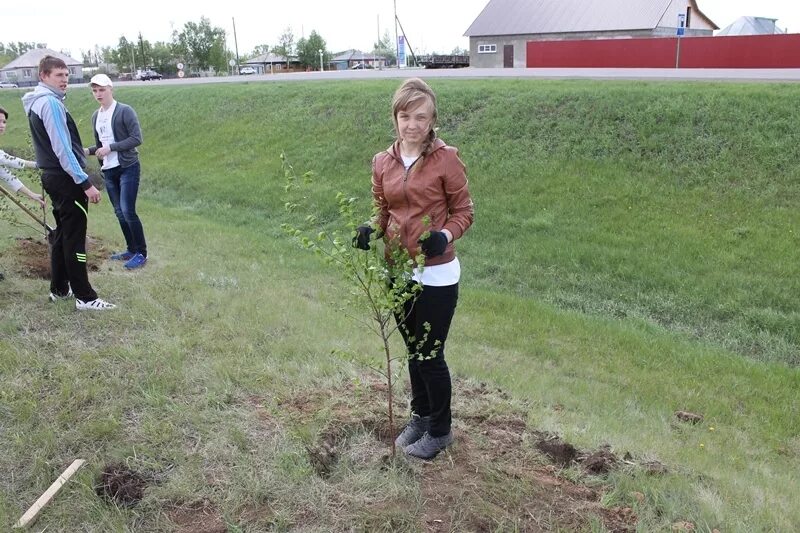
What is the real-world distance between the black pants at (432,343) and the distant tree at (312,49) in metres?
70.5

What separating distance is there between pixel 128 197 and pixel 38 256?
1262mm

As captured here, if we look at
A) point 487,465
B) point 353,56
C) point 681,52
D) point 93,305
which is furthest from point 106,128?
point 353,56

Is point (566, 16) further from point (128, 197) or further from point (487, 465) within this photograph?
point (487, 465)

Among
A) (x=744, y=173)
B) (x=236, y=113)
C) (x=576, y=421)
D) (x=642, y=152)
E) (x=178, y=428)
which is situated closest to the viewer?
(x=178, y=428)

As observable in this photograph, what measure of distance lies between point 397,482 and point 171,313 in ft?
10.4

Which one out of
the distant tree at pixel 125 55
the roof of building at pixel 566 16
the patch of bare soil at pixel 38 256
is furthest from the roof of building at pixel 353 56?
the patch of bare soil at pixel 38 256

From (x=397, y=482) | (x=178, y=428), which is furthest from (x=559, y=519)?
(x=178, y=428)

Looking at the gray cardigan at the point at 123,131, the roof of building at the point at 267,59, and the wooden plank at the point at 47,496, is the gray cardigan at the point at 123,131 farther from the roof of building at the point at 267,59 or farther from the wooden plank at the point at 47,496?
the roof of building at the point at 267,59

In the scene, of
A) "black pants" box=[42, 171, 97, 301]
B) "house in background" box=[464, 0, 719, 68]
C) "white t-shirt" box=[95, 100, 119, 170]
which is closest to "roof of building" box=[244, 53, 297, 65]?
"house in background" box=[464, 0, 719, 68]

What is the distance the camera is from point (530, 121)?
529 inches

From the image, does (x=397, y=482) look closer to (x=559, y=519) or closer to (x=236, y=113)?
(x=559, y=519)

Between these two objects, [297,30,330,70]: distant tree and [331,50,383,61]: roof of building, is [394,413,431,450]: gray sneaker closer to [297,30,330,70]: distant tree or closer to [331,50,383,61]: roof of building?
[297,30,330,70]: distant tree

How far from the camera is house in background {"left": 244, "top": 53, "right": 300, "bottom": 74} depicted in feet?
249

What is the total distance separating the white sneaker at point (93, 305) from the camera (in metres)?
5.39
